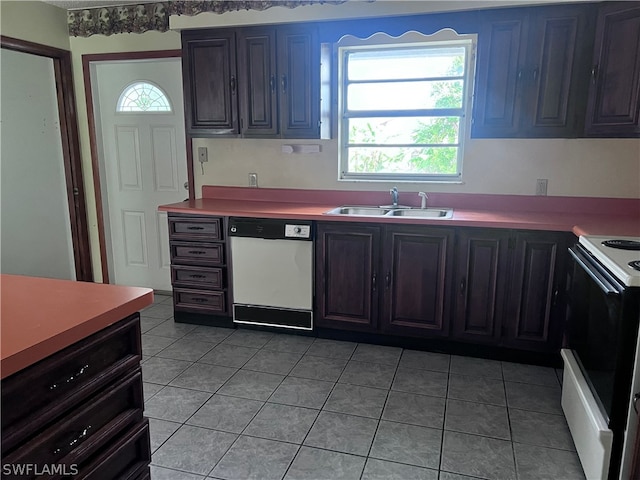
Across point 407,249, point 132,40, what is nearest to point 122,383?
point 407,249

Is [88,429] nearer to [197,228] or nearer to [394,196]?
[197,228]

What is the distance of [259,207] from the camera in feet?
11.2

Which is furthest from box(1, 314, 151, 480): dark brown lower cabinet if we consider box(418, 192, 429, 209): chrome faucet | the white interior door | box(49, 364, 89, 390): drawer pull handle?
the white interior door

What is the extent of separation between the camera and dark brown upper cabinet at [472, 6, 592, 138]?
8.99 feet

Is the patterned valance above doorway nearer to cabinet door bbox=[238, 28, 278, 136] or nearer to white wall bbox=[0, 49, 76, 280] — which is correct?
cabinet door bbox=[238, 28, 278, 136]

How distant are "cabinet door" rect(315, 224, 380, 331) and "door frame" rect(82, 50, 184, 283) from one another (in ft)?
4.99

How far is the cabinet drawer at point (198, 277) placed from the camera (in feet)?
11.3

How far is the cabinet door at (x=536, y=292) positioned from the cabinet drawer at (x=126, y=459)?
224 centimetres

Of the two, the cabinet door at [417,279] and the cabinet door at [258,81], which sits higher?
the cabinet door at [258,81]

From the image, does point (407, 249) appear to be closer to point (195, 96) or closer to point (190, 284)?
point (190, 284)

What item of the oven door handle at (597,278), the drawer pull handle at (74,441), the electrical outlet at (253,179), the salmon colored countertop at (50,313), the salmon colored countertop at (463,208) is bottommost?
the drawer pull handle at (74,441)

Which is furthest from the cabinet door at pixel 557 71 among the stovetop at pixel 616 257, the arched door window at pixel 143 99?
the arched door window at pixel 143 99

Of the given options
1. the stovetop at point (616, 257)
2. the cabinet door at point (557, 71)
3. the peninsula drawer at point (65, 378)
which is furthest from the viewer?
the cabinet door at point (557, 71)

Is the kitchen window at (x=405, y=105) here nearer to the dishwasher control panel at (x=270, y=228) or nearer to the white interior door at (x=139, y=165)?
the dishwasher control panel at (x=270, y=228)
